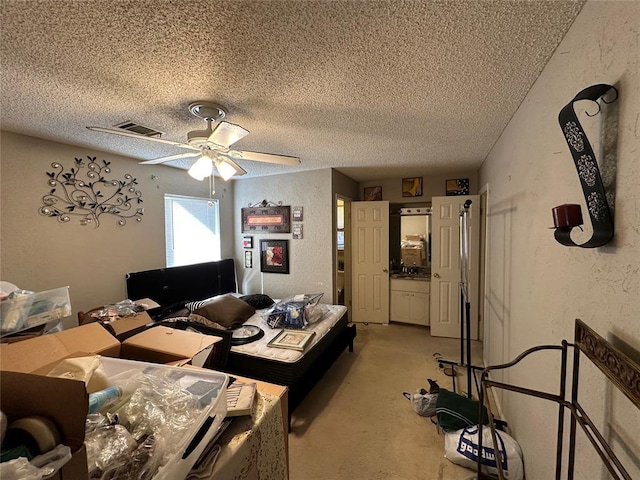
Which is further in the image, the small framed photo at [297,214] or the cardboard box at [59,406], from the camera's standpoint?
the small framed photo at [297,214]

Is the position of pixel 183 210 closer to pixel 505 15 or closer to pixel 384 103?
pixel 384 103

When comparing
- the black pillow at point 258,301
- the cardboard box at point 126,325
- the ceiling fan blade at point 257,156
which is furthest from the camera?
the black pillow at point 258,301

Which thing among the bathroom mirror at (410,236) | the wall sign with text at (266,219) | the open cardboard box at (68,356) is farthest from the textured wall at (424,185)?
the open cardboard box at (68,356)

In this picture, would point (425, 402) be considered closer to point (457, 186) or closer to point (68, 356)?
point (68, 356)

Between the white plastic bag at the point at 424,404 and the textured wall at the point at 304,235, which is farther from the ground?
the textured wall at the point at 304,235

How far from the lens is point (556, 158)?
121cm

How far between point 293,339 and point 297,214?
201 cm

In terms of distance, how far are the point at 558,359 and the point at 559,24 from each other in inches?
55.3

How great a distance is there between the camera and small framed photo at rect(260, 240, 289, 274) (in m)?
4.07

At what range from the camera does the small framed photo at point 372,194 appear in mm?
4656

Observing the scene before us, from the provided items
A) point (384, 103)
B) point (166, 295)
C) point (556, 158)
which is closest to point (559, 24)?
point (556, 158)

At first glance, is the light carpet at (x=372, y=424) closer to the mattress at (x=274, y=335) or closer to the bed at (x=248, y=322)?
the bed at (x=248, y=322)

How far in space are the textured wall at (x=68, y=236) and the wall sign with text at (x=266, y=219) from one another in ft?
3.92

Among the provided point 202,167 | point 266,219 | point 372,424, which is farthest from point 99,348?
point 266,219
